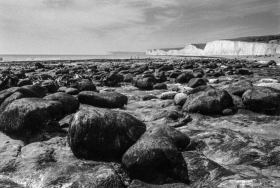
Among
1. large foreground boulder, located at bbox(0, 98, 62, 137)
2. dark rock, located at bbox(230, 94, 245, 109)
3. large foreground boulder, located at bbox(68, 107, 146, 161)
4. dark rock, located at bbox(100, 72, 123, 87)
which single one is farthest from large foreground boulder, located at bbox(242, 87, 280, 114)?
dark rock, located at bbox(100, 72, 123, 87)

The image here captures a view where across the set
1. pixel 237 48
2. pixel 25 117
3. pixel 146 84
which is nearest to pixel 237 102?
pixel 146 84

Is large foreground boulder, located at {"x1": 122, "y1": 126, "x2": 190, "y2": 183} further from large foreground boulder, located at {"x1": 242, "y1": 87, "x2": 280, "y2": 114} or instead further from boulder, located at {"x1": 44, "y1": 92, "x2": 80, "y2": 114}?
large foreground boulder, located at {"x1": 242, "y1": 87, "x2": 280, "y2": 114}

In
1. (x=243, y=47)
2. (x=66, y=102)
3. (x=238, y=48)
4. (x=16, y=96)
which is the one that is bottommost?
(x=66, y=102)

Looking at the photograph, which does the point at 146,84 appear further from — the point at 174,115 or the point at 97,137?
the point at 97,137

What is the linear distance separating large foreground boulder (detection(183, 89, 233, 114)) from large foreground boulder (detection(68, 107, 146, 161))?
2.84 meters

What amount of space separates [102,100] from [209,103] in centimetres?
338

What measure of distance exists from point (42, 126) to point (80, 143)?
5.36 feet

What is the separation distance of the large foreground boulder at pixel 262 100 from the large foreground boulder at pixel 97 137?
411 centimetres

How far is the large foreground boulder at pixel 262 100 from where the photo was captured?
621 cm

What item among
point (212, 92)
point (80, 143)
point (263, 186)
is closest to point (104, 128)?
point (80, 143)

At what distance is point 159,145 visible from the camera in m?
3.49

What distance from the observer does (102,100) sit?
7258 mm

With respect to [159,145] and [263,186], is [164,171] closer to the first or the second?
[159,145]

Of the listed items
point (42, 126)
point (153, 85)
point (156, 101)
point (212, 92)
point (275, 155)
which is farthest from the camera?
point (153, 85)
